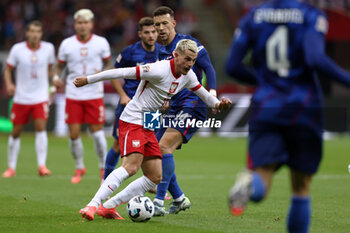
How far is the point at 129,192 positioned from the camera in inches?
270

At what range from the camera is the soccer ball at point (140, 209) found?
6.84 meters

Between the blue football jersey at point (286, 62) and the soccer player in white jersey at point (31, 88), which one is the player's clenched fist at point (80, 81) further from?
the soccer player in white jersey at point (31, 88)

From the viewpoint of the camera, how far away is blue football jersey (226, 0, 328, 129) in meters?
4.76

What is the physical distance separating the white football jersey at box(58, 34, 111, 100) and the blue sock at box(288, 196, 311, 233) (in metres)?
6.26

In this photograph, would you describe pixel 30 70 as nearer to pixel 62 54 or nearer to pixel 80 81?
pixel 62 54

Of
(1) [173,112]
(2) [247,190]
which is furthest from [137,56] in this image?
(2) [247,190]

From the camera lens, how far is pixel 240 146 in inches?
756

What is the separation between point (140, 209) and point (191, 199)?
2.12m

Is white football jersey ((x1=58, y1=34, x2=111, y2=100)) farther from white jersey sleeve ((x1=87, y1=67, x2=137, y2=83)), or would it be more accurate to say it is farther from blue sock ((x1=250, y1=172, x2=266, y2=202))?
blue sock ((x1=250, y1=172, x2=266, y2=202))

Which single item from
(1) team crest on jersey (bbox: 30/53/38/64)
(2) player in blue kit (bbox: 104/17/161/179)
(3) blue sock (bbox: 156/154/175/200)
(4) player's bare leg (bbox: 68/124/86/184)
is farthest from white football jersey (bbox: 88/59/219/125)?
(1) team crest on jersey (bbox: 30/53/38/64)

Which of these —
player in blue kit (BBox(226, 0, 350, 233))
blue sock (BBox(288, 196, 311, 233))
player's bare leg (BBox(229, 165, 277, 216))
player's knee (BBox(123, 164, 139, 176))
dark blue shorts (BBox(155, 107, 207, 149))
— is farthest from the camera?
dark blue shorts (BBox(155, 107, 207, 149))

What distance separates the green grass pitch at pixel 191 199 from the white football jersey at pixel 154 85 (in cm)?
115

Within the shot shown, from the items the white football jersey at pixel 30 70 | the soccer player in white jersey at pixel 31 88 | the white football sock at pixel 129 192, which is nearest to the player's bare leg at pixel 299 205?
the white football sock at pixel 129 192

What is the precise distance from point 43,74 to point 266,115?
7694 mm
